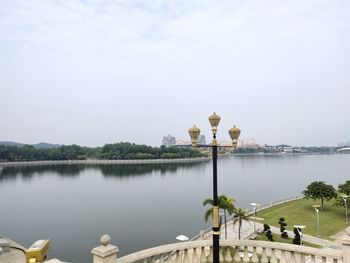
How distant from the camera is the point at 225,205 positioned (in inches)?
833

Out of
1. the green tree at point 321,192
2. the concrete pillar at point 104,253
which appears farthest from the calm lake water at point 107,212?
the concrete pillar at point 104,253

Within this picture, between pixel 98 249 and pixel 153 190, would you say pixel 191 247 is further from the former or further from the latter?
pixel 153 190

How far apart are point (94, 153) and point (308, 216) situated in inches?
5067

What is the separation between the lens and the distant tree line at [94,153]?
411 ft

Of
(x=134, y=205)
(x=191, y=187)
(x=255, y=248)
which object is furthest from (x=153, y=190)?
(x=255, y=248)

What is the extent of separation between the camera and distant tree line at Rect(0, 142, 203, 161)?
411 feet

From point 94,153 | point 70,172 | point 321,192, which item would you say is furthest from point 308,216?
point 94,153

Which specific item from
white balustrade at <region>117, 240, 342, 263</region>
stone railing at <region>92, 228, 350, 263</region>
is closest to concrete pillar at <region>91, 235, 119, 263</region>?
stone railing at <region>92, 228, 350, 263</region>

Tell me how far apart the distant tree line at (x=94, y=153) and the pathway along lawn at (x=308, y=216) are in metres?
97.4

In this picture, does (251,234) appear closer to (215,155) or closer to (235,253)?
(235,253)

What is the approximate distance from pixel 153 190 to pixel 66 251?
31.8 m

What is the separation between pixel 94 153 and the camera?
14612cm

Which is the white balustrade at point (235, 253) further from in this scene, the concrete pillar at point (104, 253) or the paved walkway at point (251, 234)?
the paved walkway at point (251, 234)

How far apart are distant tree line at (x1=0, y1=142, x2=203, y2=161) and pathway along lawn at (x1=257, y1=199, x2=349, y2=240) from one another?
97358mm
